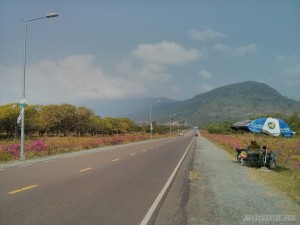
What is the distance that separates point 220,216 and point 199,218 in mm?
526

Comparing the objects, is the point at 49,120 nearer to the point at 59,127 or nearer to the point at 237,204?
the point at 59,127

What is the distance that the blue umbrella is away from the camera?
68.5ft

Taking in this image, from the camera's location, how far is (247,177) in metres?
17.0

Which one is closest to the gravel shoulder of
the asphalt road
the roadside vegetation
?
the asphalt road

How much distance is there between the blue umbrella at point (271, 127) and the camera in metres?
20.9

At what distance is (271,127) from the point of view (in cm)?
2106

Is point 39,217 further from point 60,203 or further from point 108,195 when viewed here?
point 108,195

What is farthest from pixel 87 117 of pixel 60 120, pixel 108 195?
pixel 108 195

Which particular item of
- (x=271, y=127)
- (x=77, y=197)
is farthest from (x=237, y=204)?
(x=271, y=127)

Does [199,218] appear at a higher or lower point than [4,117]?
lower

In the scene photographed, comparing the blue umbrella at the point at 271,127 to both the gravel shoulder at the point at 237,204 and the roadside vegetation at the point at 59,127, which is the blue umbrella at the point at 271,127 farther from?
the roadside vegetation at the point at 59,127

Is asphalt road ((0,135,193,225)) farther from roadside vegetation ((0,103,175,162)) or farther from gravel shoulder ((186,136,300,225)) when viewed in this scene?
roadside vegetation ((0,103,175,162))

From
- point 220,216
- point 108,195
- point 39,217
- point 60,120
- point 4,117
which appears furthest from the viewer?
point 60,120

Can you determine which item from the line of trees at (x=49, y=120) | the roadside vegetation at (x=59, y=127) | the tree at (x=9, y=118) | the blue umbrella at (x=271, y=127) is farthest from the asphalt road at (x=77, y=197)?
the line of trees at (x=49, y=120)
